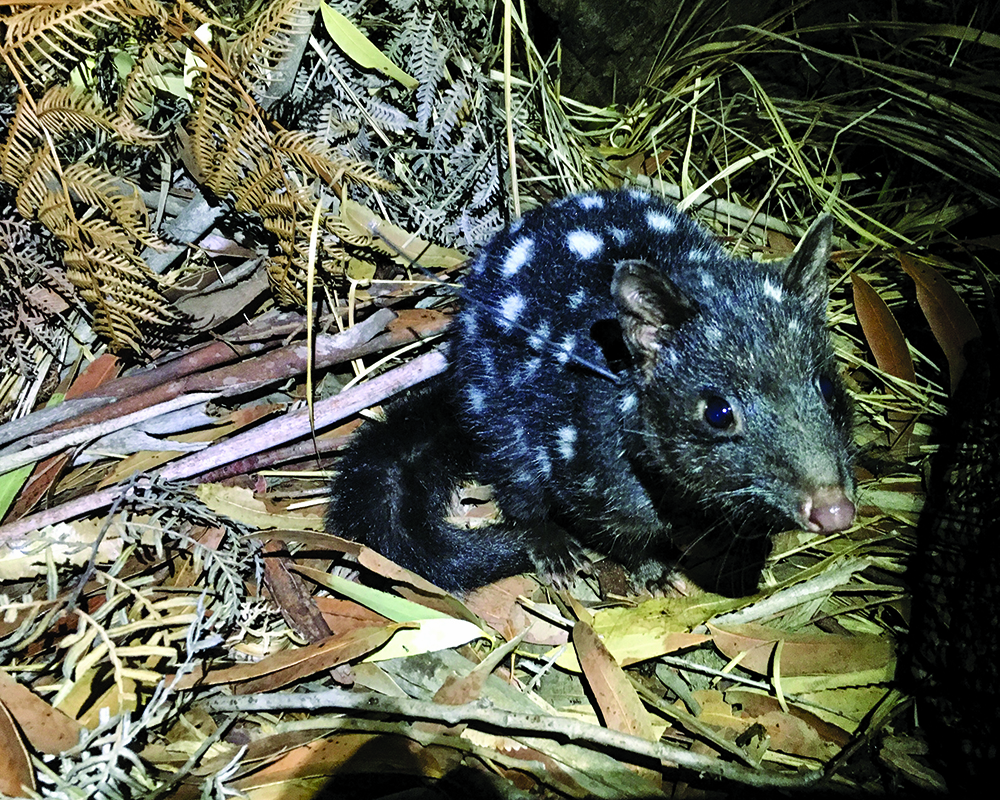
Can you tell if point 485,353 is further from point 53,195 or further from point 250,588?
point 53,195

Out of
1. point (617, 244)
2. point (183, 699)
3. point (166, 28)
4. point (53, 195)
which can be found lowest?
point (183, 699)

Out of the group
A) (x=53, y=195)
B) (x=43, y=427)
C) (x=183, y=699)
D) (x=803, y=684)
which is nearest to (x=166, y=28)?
(x=53, y=195)

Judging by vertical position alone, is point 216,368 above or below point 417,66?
below

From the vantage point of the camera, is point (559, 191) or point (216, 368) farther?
point (559, 191)

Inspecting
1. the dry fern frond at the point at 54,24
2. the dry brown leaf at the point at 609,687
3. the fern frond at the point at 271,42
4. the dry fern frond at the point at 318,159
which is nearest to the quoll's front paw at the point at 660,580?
the dry brown leaf at the point at 609,687

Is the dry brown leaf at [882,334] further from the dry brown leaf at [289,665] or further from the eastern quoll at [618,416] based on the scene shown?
the dry brown leaf at [289,665]

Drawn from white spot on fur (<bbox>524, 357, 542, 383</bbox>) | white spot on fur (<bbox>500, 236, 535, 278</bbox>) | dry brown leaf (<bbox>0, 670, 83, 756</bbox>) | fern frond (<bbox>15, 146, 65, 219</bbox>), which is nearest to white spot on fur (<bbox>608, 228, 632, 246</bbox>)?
white spot on fur (<bbox>500, 236, 535, 278</bbox>)

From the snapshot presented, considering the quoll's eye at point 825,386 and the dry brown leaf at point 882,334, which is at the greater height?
the quoll's eye at point 825,386
